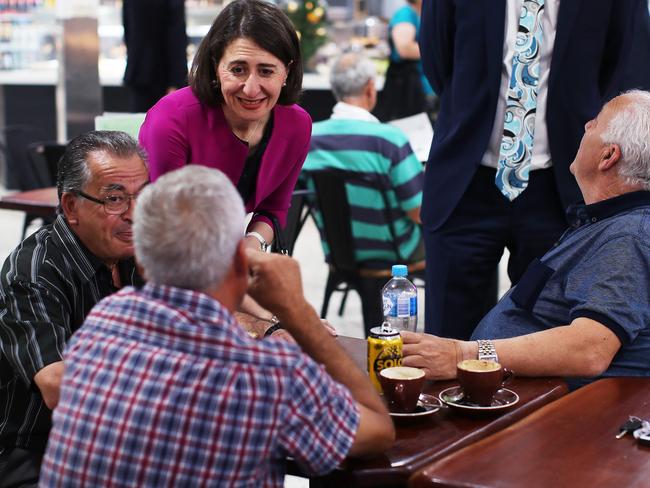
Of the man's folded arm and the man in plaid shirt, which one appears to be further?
the man's folded arm

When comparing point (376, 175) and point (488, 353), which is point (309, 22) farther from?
point (488, 353)

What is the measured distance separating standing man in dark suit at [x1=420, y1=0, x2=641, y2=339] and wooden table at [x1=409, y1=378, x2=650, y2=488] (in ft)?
3.55

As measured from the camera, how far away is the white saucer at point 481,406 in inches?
83.0

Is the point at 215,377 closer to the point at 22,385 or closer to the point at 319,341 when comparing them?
the point at 319,341

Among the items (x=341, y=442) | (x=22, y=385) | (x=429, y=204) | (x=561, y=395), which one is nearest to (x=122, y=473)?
(x=341, y=442)

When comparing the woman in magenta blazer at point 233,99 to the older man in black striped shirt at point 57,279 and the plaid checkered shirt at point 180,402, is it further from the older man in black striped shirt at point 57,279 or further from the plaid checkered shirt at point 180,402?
A: the plaid checkered shirt at point 180,402

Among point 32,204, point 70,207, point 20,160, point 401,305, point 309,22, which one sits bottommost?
point 20,160

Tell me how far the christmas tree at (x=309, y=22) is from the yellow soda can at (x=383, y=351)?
26.0 ft

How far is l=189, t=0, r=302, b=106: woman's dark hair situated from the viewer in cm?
283

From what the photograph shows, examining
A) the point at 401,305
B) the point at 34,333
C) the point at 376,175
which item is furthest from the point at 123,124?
the point at 34,333

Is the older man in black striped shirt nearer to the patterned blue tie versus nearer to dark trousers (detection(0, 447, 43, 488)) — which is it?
dark trousers (detection(0, 447, 43, 488))

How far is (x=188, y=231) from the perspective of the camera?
1608 millimetres

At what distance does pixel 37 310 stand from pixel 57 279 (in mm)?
94

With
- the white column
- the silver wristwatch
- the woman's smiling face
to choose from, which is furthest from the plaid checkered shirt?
the white column
